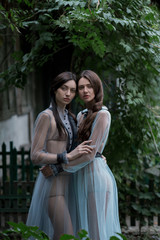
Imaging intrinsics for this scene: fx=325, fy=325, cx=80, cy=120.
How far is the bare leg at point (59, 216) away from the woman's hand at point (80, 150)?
38 centimetres

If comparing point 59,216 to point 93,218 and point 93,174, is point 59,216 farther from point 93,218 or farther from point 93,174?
point 93,174

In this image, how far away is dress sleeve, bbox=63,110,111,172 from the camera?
2.69 m

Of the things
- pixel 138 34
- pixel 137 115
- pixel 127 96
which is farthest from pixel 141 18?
pixel 137 115

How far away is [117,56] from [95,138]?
5.14 feet

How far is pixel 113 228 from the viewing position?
2867mm

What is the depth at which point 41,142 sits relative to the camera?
106 inches

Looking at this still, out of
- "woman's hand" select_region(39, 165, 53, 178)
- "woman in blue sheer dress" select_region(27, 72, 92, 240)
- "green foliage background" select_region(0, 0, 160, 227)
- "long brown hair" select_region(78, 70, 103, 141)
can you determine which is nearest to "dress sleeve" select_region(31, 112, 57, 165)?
"woman in blue sheer dress" select_region(27, 72, 92, 240)

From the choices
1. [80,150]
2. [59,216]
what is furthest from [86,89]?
[59,216]

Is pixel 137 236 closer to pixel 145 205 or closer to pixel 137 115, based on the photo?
pixel 145 205

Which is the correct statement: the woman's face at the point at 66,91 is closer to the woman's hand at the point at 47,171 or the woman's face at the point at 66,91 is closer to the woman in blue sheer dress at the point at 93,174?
the woman in blue sheer dress at the point at 93,174

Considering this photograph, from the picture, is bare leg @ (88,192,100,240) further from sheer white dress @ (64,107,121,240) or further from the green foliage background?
the green foliage background

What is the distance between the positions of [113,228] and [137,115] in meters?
1.55

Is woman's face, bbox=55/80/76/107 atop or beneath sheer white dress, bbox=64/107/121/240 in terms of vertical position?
atop

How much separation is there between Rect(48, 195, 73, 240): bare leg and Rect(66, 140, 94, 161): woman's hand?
0.38 meters
